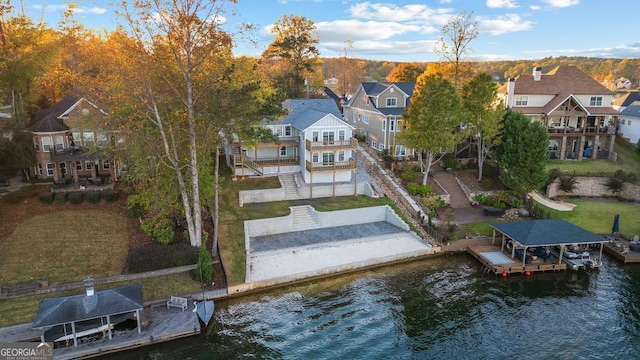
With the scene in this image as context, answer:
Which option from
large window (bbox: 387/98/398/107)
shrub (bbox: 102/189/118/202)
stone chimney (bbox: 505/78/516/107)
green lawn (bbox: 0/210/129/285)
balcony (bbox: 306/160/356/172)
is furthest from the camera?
stone chimney (bbox: 505/78/516/107)

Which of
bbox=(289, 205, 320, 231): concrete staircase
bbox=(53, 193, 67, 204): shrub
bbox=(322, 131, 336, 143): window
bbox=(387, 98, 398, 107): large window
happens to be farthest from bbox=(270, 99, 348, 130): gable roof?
bbox=(53, 193, 67, 204): shrub

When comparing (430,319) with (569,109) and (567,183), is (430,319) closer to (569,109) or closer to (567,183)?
(567,183)

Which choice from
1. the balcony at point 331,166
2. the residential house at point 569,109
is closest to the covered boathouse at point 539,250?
the balcony at point 331,166

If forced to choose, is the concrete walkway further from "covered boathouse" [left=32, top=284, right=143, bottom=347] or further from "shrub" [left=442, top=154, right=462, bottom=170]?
"covered boathouse" [left=32, top=284, right=143, bottom=347]

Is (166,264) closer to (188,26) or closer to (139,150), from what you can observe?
(139,150)

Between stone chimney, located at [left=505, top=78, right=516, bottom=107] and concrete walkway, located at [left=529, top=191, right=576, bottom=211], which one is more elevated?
stone chimney, located at [left=505, top=78, right=516, bottom=107]

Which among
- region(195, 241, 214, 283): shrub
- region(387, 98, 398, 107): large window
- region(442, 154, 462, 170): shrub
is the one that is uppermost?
region(387, 98, 398, 107): large window

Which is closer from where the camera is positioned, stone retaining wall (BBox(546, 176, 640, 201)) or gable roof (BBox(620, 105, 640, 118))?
stone retaining wall (BBox(546, 176, 640, 201))
